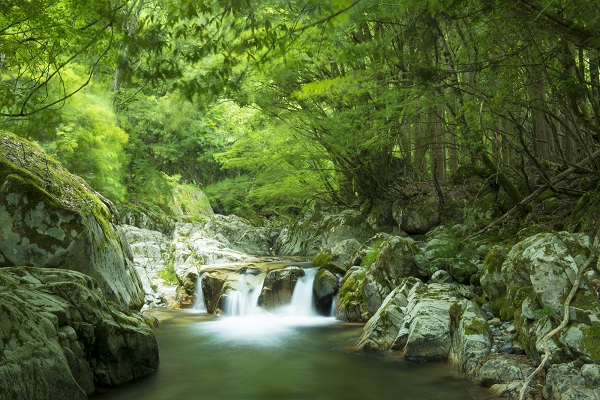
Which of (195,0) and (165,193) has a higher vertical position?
(165,193)

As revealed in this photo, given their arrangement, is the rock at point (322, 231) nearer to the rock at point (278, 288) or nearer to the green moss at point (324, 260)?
the green moss at point (324, 260)

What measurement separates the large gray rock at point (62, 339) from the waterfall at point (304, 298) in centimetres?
502

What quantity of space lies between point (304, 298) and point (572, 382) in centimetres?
717

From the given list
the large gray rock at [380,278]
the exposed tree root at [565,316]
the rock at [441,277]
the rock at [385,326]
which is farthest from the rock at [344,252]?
the exposed tree root at [565,316]

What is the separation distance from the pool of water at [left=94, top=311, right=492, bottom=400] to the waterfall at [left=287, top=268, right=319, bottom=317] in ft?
3.97

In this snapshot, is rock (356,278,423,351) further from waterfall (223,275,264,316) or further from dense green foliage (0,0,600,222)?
waterfall (223,275,264,316)

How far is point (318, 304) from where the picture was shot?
10.8m

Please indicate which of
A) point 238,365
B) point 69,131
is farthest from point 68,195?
point 69,131

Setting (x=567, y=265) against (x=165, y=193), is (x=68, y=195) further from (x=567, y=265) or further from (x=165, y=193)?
(x=165, y=193)

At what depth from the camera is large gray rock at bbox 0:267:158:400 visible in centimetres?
399

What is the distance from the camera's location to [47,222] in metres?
7.13

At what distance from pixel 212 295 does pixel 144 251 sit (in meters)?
4.59

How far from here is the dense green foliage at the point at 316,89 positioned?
12.6 ft

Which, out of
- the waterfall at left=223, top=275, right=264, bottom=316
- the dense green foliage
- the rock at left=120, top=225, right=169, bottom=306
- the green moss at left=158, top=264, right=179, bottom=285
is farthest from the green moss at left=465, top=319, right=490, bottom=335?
the green moss at left=158, top=264, right=179, bottom=285
